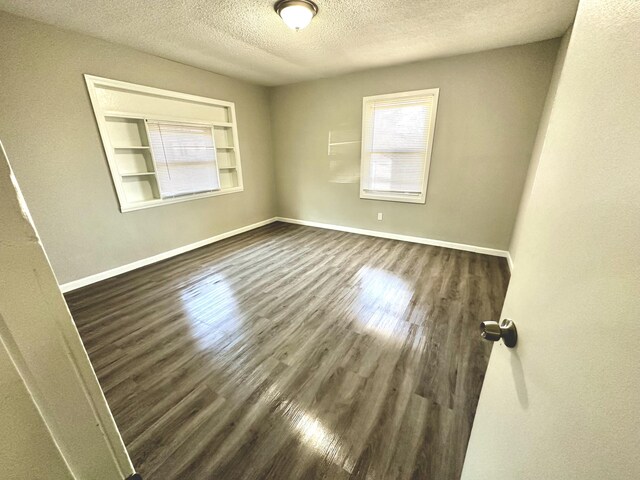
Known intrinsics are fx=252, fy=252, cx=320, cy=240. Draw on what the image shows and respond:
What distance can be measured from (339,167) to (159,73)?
8.92 ft

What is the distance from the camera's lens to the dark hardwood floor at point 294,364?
121 centimetres

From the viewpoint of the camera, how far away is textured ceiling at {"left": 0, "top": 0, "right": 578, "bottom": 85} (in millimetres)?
2021

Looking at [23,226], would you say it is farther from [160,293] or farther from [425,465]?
[160,293]

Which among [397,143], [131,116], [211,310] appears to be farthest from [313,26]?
[211,310]

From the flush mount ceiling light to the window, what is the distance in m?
1.85

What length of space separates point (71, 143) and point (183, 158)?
3.73 ft

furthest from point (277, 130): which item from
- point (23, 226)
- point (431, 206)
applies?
point (23, 226)

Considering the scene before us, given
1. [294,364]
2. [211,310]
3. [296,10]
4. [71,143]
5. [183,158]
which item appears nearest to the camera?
[294,364]

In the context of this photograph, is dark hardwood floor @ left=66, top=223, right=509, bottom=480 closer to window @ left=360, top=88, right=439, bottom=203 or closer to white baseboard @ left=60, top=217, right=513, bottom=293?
white baseboard @ left=60, top=217, right=513, bottom=293

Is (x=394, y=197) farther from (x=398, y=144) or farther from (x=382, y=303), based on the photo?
(x=382, y=303)

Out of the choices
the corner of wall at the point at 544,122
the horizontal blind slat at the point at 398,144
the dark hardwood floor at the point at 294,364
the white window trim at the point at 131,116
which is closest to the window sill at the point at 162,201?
the white window trim at the point at 131,116

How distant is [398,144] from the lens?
3689 millimetres

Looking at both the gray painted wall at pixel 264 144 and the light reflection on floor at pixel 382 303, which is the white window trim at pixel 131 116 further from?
the light reflection on floor at pixel 382 303

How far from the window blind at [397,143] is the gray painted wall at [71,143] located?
2.46m
